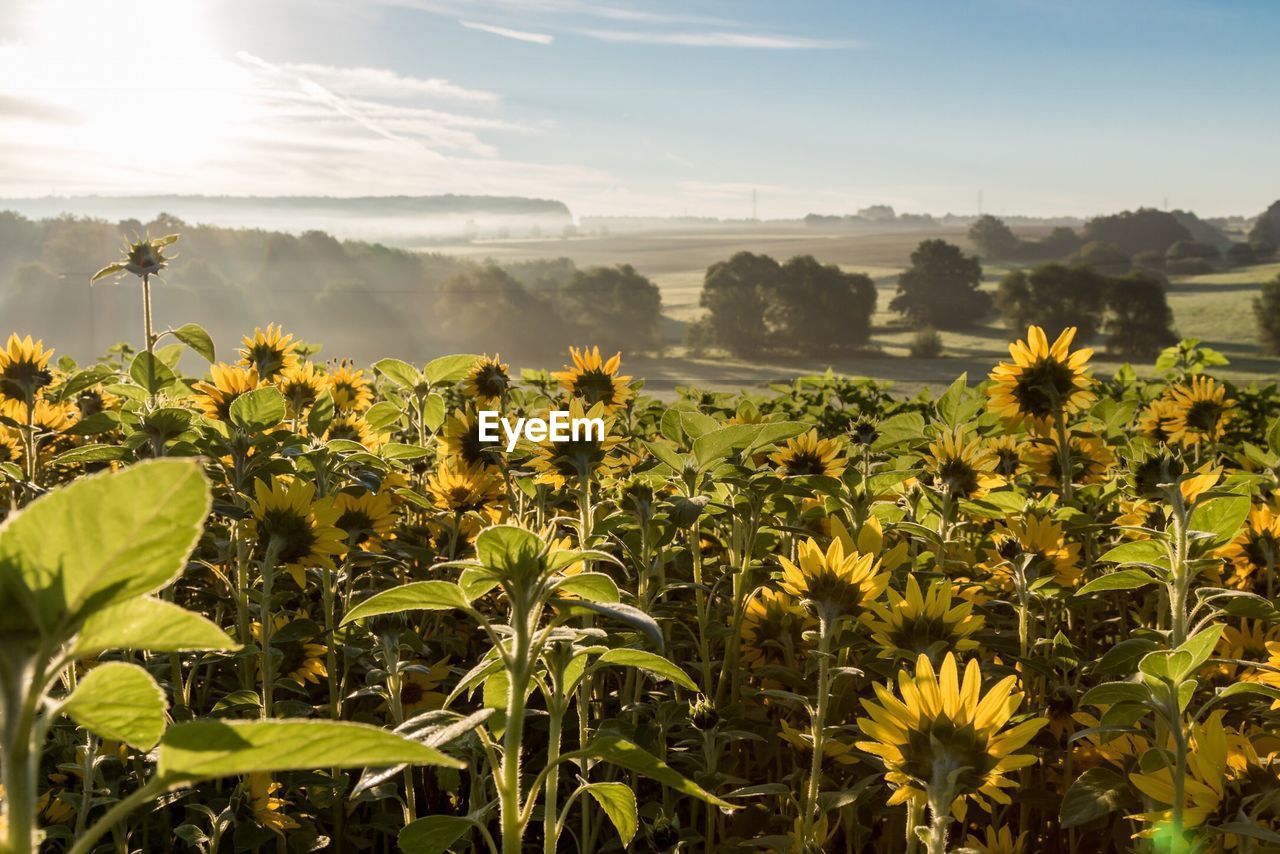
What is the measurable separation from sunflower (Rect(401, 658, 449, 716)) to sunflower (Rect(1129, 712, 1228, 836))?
1397mm

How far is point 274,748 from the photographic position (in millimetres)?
525

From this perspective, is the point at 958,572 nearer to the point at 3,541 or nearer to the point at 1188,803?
the point at 1188,803

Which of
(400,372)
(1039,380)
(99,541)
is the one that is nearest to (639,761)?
(99,541)

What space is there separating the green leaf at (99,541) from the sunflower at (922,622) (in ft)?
4.52

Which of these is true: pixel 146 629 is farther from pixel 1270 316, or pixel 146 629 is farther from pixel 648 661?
pixel 1270 316

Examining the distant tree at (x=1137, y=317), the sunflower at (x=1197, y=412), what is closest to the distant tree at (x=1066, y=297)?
the distant tree at (x=1137, y=317)

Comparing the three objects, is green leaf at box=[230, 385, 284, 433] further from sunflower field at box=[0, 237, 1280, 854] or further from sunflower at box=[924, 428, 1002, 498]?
sunflower at box=[924, 428, 1002, 498]

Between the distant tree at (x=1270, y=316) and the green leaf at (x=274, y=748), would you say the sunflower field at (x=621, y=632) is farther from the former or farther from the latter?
the distant tree at (x=1270, y=316)

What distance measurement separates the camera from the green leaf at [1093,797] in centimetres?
139

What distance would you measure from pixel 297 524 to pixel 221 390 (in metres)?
0.87

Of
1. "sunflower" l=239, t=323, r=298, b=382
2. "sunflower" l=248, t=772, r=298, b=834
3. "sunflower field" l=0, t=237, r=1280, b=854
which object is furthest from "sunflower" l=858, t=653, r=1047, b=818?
"sunflower" l=239, t=323, r=298, b=382

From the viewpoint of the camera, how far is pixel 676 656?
246 centimetres

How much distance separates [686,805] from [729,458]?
74 centimetres

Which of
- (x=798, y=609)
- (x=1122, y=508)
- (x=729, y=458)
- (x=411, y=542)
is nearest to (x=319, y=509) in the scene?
(x=411, y=542)
